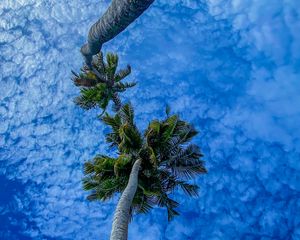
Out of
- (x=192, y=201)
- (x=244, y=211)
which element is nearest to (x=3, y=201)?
(x=192, y=201)

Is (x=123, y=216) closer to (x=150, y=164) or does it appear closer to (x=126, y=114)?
(x=150, y=164)

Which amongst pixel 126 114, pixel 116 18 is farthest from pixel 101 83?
pixel 116 18

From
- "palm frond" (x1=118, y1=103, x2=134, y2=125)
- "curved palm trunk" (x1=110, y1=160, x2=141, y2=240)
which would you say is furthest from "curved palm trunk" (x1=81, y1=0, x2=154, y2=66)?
"palm frond" (x1=118, y1=103, x2=134, y2=125)

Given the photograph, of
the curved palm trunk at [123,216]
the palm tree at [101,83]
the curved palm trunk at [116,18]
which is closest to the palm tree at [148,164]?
the curved palm trunk at [123,216]

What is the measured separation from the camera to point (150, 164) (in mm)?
18547

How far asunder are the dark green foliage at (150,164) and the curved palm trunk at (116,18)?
1177 cm

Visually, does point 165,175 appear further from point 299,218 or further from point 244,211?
point 299,218

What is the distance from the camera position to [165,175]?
18875 millimetres

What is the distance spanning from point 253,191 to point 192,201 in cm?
547

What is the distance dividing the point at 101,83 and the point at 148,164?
8.11 meters

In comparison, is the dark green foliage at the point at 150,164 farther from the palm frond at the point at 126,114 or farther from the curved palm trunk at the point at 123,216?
the curved palm trunk at the point at 123,216

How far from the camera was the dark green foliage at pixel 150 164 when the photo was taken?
18.0 m

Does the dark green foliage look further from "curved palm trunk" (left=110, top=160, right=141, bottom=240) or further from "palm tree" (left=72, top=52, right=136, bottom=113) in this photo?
"palm tree" (left=72, top=52, right=136, bottom=113)

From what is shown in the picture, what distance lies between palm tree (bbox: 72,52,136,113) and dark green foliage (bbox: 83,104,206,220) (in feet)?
18.2
